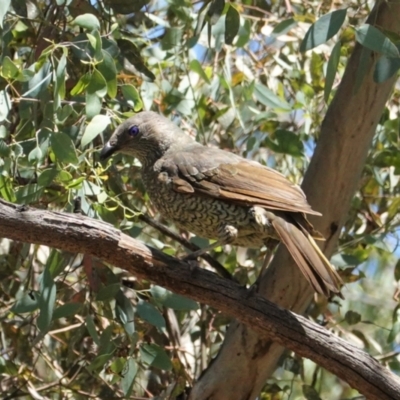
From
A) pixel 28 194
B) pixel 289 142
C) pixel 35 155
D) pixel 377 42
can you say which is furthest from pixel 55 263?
pixel 377 42

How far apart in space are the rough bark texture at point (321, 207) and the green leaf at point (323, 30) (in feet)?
2.23

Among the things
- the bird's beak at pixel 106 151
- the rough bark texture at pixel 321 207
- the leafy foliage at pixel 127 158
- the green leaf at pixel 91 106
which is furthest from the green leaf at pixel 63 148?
the rough bark texture at pixel 321 207

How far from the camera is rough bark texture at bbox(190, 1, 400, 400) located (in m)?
3.92

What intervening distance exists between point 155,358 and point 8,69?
Result: 4.59 feet

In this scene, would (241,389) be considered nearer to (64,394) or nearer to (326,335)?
(326,335)

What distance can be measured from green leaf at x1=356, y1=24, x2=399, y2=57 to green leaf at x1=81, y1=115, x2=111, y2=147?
109cm

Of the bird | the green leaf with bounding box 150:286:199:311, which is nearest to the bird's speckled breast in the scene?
the bird

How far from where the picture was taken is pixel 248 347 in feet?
12.8

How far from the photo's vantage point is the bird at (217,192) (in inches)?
148

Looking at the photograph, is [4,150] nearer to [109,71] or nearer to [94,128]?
[94,128]

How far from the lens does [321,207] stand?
399 cm

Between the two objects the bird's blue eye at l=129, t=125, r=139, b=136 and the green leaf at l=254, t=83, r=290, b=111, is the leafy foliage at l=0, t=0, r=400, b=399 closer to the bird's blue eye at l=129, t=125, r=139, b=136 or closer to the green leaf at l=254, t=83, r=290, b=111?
the green leaf at l=254, t=83, r=290, b=111

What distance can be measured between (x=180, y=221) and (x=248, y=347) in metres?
0.67

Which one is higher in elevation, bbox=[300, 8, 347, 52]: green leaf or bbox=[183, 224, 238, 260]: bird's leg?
bbox=[300, 8, 347, 52]: green leaf
